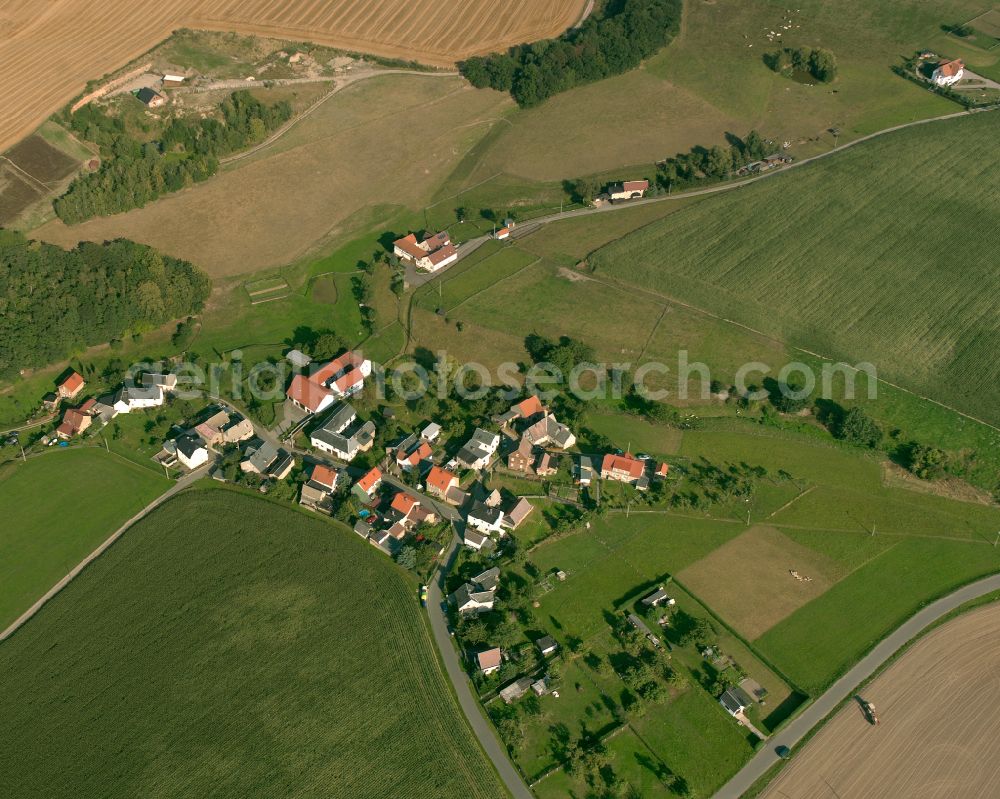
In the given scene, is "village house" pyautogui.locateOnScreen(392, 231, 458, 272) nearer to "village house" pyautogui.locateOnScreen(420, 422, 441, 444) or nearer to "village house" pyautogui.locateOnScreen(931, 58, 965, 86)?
"village house" pyautogui.locateOnScreen(420, 422, 441, 444)

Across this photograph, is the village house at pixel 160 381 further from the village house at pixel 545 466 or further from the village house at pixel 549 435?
the village house at pixel 545 466

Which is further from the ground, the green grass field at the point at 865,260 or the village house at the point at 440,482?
the green grass field at the point at 865,260

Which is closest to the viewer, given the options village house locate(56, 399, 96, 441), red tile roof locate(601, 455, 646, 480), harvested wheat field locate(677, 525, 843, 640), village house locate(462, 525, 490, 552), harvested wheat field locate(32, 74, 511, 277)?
harvested wheat field locate(677, 525, 843, 640)

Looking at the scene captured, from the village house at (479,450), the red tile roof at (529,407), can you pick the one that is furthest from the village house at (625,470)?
the village house at (479,450)

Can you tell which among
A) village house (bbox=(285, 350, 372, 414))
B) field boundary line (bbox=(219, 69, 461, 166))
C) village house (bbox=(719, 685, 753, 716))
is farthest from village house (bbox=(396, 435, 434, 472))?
field boundary line (bbox=(219, 69, 461, 166))

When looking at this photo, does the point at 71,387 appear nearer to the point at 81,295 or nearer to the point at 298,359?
the point at 81,295

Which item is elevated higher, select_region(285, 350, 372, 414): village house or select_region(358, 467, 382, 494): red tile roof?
select_region(285, 350, 372, 414): village house
